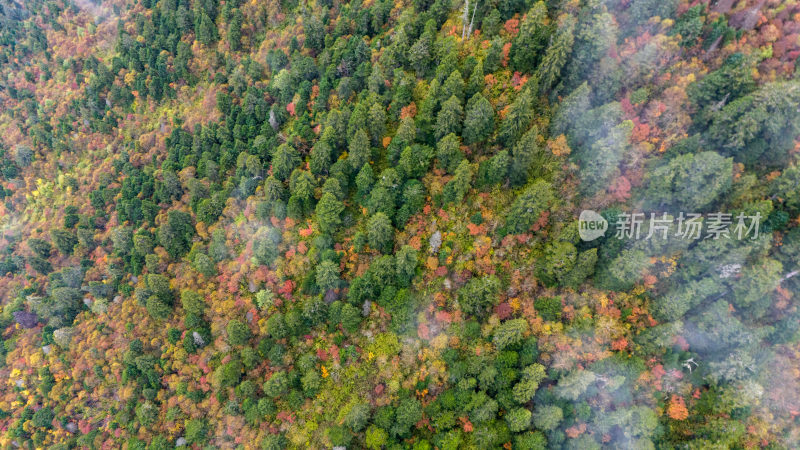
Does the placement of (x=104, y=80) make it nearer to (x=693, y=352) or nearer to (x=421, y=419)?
(x=421, y=419)

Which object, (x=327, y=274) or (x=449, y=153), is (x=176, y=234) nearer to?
(x=327, y=274)

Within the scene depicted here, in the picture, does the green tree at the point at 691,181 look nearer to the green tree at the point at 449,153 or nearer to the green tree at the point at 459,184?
the green tree at the point at 459,184

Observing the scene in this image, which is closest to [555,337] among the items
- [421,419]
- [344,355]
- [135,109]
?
[421,419]

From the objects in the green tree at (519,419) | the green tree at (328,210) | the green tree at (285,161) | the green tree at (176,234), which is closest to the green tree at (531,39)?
the green tree at (328,210)

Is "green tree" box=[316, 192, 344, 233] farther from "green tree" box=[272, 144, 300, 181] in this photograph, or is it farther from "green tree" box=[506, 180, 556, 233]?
"green tree" box=[506, 180, 556, 233]

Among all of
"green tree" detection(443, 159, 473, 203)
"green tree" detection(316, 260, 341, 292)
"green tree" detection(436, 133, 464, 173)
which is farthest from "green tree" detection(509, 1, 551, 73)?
"green tree" detection(316, 260, 341, 292)

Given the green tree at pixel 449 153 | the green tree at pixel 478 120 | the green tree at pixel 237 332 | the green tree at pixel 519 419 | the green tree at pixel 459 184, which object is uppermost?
the green tree at pixel 478 120

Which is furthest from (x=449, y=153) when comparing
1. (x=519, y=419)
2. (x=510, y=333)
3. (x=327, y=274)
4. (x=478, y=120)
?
(x=519, y=419)

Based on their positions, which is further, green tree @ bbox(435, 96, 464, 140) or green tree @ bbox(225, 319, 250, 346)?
green tree @ bbox(225, 319, 250, 346)
